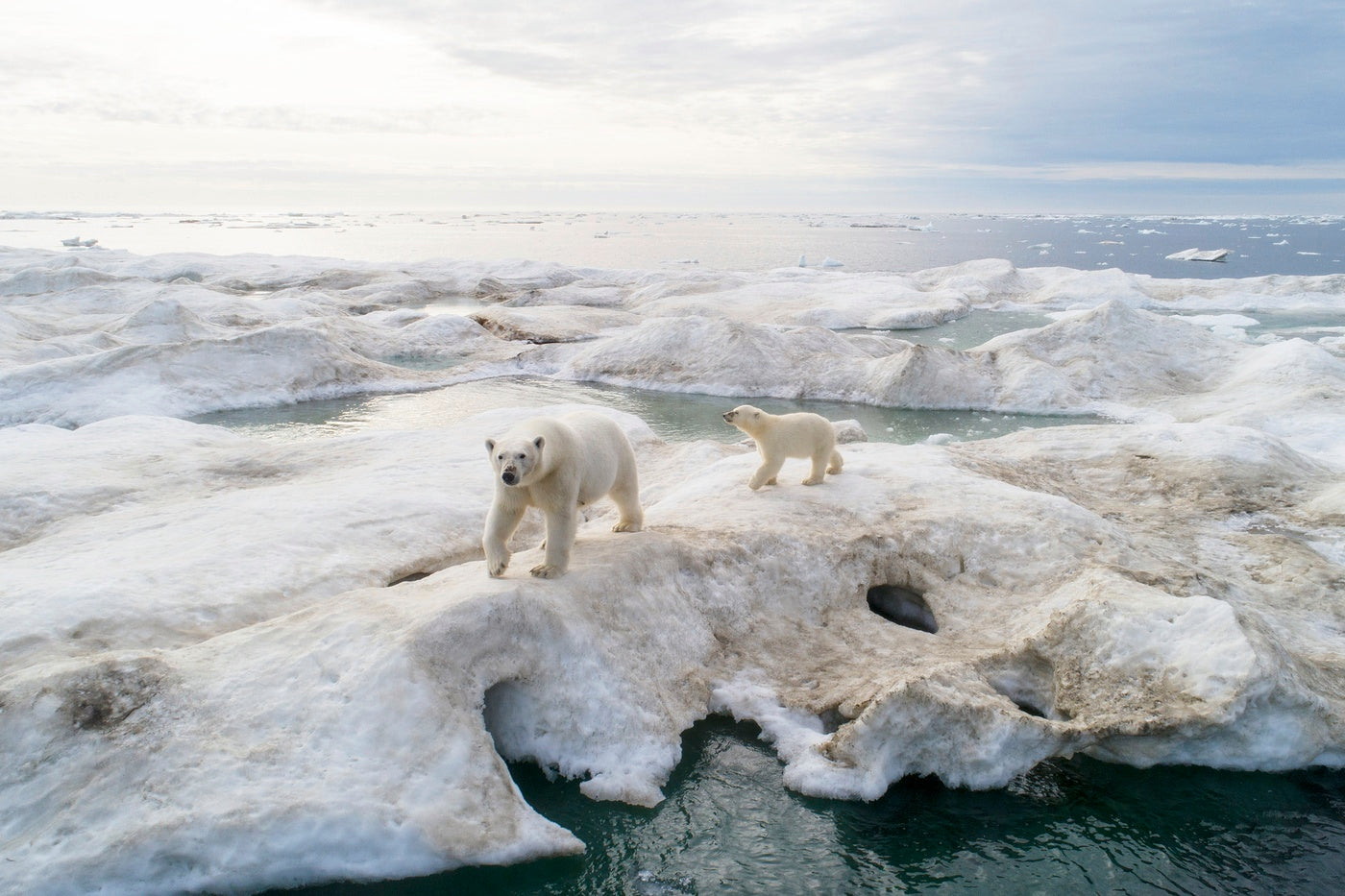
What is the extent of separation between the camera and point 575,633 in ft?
22.2

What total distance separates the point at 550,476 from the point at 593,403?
54.2ft

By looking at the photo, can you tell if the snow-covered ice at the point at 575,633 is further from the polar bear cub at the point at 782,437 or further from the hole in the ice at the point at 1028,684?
the polar bear cub at the point at 782,437

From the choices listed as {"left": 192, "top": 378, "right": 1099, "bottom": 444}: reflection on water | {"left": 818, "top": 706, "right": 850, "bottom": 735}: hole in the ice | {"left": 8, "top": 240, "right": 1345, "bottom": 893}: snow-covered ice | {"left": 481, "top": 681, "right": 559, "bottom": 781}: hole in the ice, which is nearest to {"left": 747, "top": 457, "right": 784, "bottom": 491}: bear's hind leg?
{"left": 8, "top": 240, "right": 1345, "bottom": 893}: snow-covered ice

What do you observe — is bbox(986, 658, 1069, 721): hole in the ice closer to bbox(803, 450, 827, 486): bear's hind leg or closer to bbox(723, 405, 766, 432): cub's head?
bbox(803, 450, 827, 486): bear's hind leg

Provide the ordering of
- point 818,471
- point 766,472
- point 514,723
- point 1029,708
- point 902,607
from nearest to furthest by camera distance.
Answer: point 514,723
point 1029,708
point 902,607
point 766,472
point 818,471

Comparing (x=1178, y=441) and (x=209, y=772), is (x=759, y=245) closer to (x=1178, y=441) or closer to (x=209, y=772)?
(x=1178, y=441)

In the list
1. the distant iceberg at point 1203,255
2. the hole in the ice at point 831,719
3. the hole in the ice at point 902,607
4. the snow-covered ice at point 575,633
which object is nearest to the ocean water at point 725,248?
the distant iceberg at point 1203,255

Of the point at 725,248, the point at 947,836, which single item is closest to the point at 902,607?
the point at 947,836

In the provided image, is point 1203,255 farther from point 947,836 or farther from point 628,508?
point 947,836

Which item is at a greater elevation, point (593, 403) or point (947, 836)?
point (947, 836)

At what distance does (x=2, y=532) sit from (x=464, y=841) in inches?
295

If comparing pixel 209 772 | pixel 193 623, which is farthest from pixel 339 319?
pixel 209 772

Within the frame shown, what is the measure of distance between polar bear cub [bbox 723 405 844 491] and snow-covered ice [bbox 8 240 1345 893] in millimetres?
345

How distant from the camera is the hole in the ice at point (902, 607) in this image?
880 centimetres
